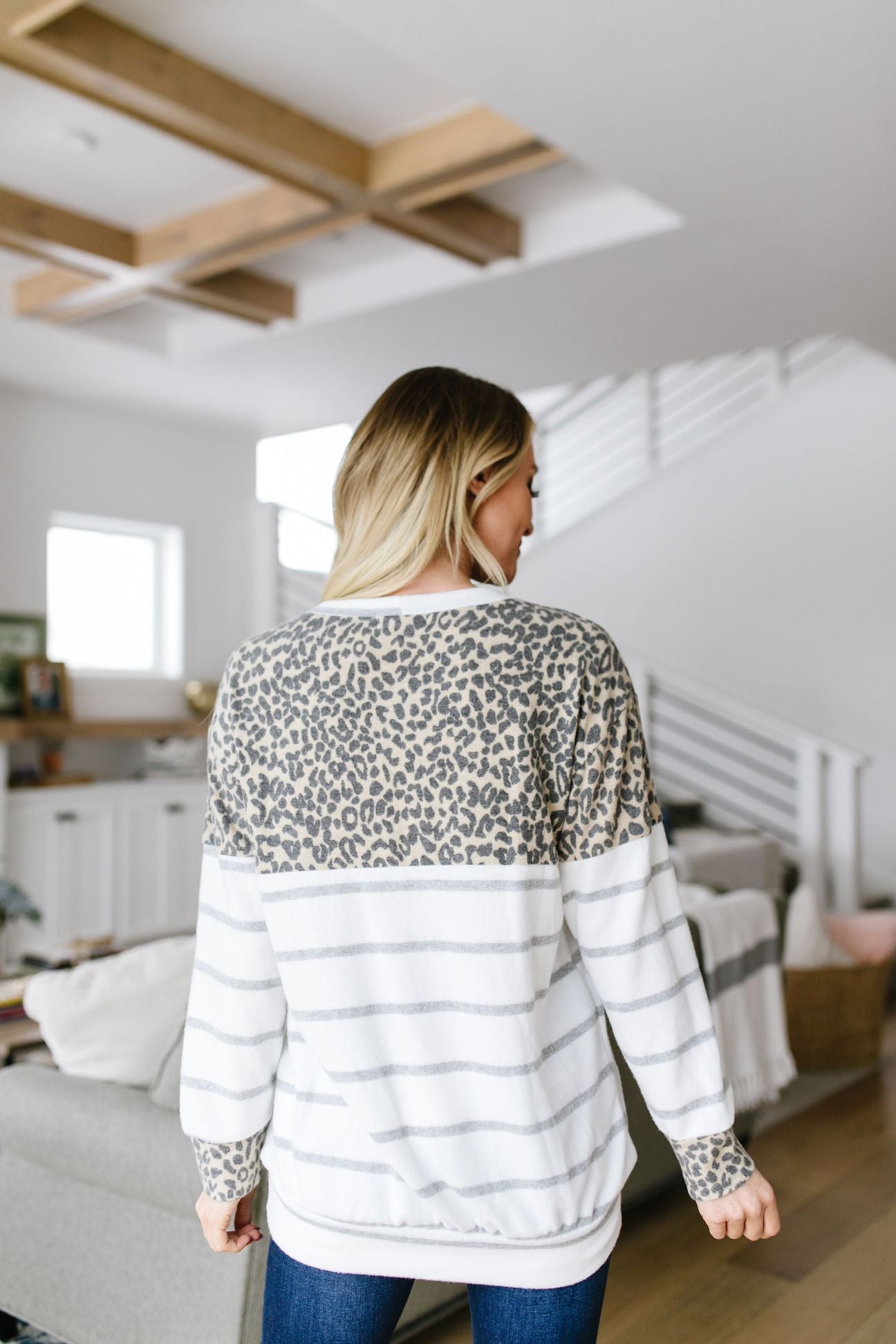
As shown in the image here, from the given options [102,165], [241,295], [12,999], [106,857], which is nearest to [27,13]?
[102,165]

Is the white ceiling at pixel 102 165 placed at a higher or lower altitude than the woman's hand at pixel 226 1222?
higher

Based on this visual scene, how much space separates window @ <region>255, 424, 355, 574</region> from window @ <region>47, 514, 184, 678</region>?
715 mm

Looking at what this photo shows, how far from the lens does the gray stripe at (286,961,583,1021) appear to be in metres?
0.94

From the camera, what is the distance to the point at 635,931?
97 centimetres

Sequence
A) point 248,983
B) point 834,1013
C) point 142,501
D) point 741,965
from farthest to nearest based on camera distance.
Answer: point 142,501 < point 834,1013 < point 741,965 < point 248,983

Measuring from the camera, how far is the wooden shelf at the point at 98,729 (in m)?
5.40

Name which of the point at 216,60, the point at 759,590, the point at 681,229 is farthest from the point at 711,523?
the point at 216,60

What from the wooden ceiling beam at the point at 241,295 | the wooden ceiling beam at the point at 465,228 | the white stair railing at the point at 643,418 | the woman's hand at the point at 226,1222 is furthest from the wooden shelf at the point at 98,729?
the woman's hand at the point at 226,1222

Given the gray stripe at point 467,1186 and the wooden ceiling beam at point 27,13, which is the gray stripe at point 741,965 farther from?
the wooden ceiling beam at point 27,13

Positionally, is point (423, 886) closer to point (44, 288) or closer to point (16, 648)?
point (44, 288)

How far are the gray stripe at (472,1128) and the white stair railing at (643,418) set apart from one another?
6.08 m

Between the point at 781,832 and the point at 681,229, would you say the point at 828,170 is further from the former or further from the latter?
the point at 781,832

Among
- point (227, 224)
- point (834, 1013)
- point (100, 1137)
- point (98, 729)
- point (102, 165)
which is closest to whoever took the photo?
point (100, 1137)

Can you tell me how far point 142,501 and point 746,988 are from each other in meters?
4.47
